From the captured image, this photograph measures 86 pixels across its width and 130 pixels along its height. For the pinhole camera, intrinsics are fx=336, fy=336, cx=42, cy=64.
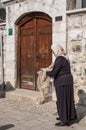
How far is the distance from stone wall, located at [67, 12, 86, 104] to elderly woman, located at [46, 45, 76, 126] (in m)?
1.51

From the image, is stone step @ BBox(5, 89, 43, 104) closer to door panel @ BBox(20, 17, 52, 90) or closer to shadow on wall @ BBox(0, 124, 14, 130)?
Answer: door panel @ BBox(20, 17, 52, 90)

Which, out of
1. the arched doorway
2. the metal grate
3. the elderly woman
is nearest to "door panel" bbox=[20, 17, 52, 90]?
the arched doorway

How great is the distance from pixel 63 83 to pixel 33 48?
3.58 meters

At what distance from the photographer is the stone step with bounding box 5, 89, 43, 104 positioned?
30.0ft

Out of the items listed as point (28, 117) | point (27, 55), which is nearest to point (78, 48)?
point (28, 117)

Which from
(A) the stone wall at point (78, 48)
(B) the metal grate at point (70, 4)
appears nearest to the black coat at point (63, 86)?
(A) the stone wall at point (78, 48)

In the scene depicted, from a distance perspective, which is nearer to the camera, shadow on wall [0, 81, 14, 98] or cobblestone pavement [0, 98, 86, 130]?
cobblestone pavement [0, 98, 86, 130]

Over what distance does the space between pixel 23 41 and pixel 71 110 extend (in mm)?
4174

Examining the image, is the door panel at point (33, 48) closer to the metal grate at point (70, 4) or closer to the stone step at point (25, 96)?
the stone step at point (25, 96)

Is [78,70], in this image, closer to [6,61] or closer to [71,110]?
[71,110]

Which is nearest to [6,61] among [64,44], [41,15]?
[41,15]

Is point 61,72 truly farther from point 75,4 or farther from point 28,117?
point 75,4

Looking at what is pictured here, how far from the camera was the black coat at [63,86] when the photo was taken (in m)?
6.92

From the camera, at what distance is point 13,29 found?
35.8ft
